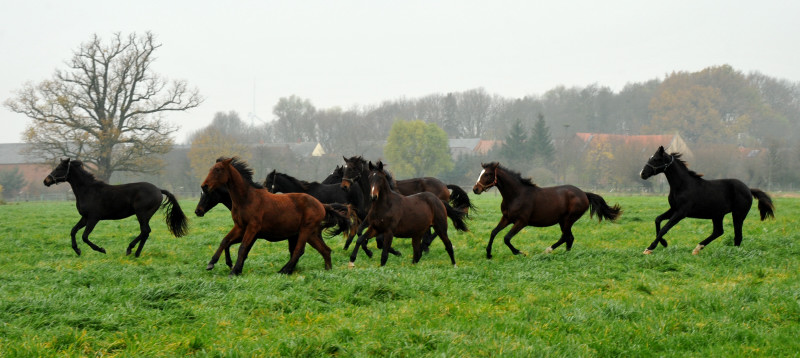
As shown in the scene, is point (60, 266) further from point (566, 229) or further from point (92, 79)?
point (92, 79)

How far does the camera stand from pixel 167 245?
1412 centimetres

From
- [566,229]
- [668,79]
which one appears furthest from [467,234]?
[668,79]

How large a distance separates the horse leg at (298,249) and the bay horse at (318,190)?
124 inches

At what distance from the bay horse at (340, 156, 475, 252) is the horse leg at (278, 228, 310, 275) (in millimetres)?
1612

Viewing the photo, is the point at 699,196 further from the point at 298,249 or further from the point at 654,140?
the point at 654,140

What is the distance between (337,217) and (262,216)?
4.84 feet

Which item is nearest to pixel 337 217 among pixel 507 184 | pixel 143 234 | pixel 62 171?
pixel 507 184

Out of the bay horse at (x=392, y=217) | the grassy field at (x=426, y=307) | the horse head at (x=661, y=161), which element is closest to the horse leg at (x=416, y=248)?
the bay horse at (x=392, y=217)

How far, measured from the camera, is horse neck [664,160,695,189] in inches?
470

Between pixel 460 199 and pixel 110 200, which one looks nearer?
pixel 110 200

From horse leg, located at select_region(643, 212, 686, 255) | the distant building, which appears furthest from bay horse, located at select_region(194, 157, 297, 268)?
the distant building

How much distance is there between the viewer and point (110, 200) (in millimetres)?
13086

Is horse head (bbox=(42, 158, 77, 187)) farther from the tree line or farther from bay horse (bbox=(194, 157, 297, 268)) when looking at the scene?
the tree line

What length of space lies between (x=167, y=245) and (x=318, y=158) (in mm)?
56820
